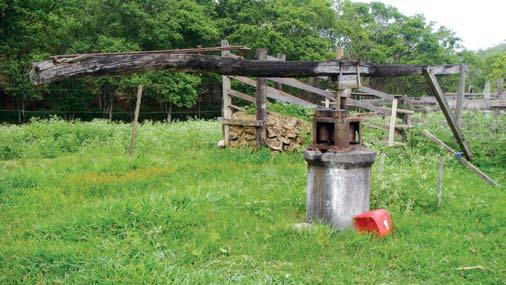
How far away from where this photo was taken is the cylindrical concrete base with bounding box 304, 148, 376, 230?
5.17 metres

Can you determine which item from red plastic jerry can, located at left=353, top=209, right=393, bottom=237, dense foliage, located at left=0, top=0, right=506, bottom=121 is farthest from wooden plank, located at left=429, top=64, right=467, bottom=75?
dense foliage, located at left=0, top=0, right=506, bottom=121

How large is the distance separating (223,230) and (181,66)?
1.95m

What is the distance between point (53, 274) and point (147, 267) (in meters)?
0.87

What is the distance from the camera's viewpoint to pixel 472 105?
1276 centimetres

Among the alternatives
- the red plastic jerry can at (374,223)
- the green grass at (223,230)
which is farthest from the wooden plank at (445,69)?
the red plastic jerry can at (374,223)

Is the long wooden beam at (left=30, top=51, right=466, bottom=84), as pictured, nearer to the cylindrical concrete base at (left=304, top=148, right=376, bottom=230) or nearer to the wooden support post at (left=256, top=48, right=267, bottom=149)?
the cylindrical concrete base at (left=304, top=148, right=376, bottom=230)

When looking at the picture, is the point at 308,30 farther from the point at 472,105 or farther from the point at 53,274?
the point at 53,274

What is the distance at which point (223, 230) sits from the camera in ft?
16.7

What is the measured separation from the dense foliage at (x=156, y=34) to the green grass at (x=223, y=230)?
612 inches

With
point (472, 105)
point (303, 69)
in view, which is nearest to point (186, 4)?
point (472, 105)

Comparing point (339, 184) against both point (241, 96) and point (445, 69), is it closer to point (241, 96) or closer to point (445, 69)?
point (445, 69)

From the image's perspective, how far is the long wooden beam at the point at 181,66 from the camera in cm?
419

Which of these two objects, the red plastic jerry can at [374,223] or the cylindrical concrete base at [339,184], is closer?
the red plastic jerry can at [374,223]

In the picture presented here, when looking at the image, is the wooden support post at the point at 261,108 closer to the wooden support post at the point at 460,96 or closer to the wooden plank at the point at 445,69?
the wooden plank at the point at 445,69
